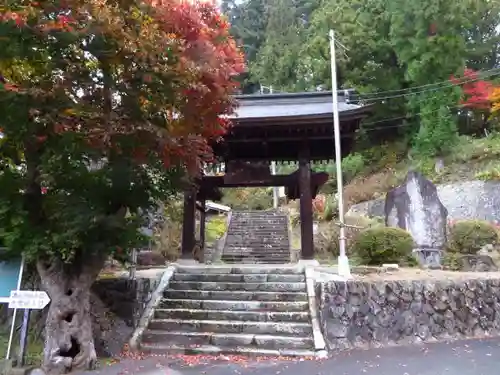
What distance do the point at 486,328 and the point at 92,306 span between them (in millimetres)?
7449

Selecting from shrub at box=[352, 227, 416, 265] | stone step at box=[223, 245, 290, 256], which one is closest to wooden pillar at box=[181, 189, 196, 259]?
shrub at box=[352, 227, 416, 265]

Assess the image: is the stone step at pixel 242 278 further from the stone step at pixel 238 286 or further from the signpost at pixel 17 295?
the signpost at pixel 17 295

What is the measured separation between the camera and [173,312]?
7.76 m

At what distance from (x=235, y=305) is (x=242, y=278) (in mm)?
874

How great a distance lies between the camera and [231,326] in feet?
24.1

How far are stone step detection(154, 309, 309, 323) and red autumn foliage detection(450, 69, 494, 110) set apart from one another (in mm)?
18643

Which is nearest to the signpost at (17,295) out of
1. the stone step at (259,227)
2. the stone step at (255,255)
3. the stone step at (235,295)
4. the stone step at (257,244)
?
the stone step at (235,295)

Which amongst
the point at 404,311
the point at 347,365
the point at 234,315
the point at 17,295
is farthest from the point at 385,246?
the point at 17,295

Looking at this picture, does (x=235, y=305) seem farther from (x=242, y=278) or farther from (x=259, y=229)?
(x=259, y=229)

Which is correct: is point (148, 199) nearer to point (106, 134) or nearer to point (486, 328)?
point (106, 134)

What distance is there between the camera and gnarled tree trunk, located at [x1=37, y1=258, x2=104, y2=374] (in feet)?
19.6

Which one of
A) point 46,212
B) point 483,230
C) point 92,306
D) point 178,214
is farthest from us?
point 178,214

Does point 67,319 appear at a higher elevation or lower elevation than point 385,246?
lower

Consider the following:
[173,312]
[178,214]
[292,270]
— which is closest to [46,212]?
[173,312]
